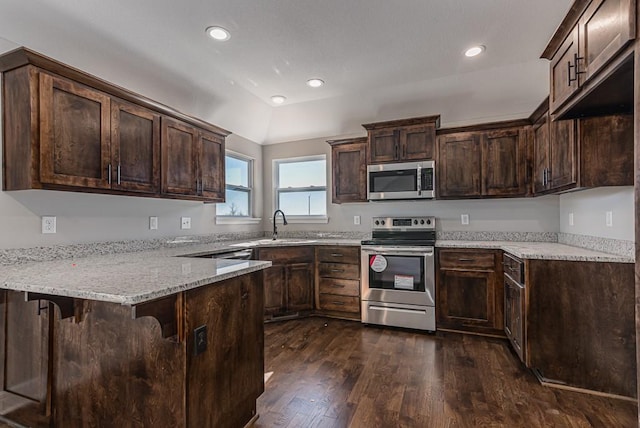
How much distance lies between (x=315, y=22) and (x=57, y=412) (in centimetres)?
302

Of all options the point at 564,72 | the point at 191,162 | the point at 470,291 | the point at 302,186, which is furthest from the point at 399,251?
the point at 191,162

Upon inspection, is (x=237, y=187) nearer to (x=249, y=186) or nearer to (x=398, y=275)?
(x=249, y=186)

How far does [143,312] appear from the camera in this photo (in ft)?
4.15

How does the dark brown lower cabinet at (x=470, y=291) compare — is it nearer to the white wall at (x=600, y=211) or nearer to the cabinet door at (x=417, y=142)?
the white wall at (x=600, y=211)

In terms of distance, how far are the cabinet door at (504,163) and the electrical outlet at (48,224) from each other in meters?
4.01

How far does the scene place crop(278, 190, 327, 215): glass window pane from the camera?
15.4 ft

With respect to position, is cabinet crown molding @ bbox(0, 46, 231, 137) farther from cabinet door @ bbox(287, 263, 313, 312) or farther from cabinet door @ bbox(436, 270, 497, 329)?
cabinet door @ bbox(436, 270, 497, 329)

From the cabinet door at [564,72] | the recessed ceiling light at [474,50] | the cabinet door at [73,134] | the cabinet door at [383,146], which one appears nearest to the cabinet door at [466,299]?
the cabinet door at [383,146]

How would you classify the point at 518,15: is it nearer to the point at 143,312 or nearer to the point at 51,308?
the point at 143,312

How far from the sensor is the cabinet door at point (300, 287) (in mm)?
3848

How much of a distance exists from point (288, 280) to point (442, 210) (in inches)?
83.3

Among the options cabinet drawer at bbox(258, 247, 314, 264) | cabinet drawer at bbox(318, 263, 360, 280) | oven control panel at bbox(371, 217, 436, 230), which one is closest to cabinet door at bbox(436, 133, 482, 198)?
oven control panel at bbox(371, 217, 436, 230)

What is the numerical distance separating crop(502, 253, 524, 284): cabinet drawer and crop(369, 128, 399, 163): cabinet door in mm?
1608

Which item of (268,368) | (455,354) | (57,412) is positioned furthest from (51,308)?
(455,354)
